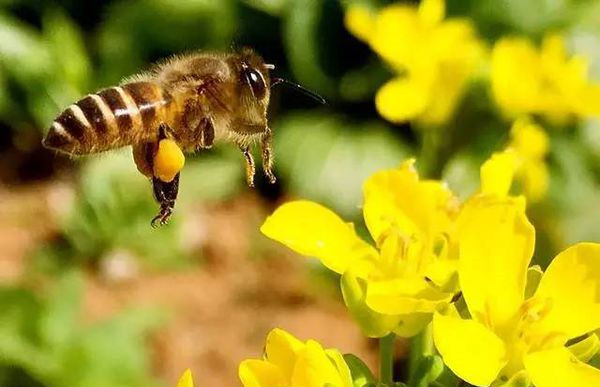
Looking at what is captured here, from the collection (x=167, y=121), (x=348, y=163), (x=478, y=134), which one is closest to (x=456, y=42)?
(x=478, y=134)

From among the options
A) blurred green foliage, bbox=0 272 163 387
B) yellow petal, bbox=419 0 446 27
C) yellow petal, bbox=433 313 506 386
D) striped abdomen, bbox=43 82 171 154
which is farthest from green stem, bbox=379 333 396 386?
yellow petal, bbox=419 0 446 27

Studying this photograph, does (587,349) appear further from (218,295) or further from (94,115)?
(218,295)

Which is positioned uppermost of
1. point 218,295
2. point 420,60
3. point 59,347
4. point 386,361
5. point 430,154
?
point 386,361

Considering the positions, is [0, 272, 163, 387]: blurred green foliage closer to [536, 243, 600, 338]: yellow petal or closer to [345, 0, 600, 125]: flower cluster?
[345, 0, 600, 125]: flower cluster

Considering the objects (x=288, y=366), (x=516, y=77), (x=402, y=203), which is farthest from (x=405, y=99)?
(x=288, y=366)

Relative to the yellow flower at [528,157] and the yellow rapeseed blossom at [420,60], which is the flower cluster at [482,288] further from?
the yellow rapeseed blossom at [420,60]

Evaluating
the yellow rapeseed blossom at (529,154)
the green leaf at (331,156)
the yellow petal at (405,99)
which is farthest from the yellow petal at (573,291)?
the green leaf at (331,156)
